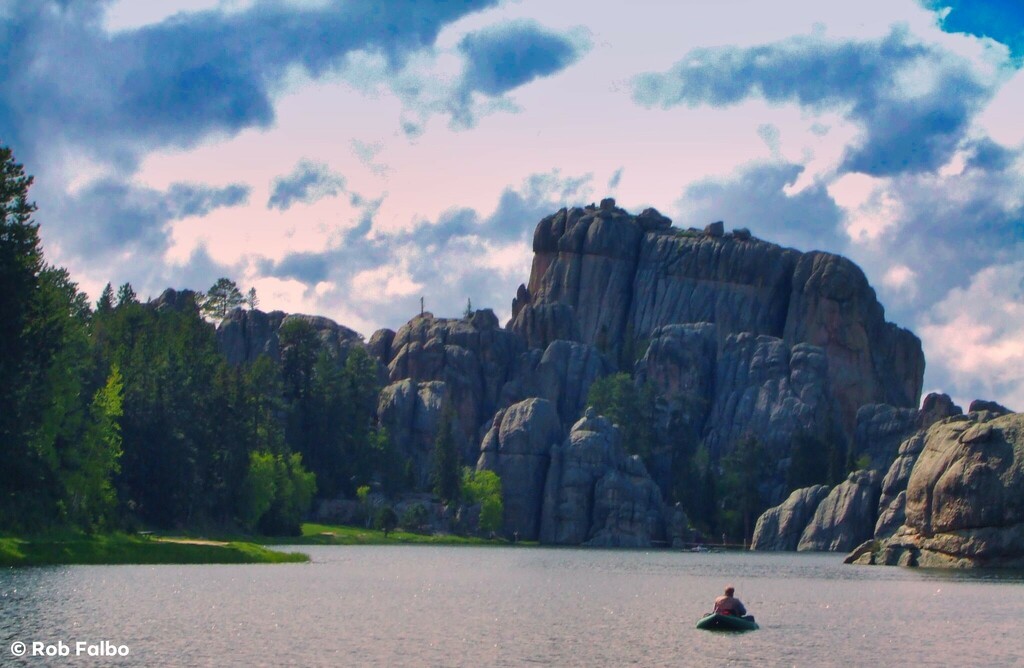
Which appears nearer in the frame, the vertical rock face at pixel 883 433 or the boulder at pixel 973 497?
the boulder at pixel 973 497

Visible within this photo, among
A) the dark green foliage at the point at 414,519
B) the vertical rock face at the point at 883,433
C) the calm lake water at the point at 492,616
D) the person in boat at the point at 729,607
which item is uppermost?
the vertical rock face at the point at 883,433

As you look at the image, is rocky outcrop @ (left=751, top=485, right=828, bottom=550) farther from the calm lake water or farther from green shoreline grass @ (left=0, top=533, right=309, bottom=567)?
green shoreline grass @ (left=0, top=533, right=309, bottom=567)

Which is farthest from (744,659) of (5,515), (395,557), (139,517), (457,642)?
(139,517)

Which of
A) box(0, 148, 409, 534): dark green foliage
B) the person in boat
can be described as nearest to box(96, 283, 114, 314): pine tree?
box(0, 148, 409, 534): dark green foliage

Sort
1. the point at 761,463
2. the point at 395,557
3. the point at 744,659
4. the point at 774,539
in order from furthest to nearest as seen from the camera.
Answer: the point at 761,463
the point at 774,539
the point at 395,557
the point at 744,659

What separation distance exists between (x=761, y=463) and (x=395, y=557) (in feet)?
278

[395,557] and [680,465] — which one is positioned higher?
[680,465]

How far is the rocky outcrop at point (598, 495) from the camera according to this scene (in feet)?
575

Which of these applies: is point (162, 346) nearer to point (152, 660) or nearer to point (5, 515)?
point (5, 515)

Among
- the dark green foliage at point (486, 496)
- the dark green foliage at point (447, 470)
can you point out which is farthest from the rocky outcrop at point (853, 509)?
the dark green foliage at point (447, 470)

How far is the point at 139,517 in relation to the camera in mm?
123312

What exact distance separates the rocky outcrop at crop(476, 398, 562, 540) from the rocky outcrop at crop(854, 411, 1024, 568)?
68077 mm

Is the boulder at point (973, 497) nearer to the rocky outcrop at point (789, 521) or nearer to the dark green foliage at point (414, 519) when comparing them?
the rocky outcrop at point (789, 521)

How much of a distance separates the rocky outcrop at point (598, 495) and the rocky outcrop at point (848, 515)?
69.9 feet
